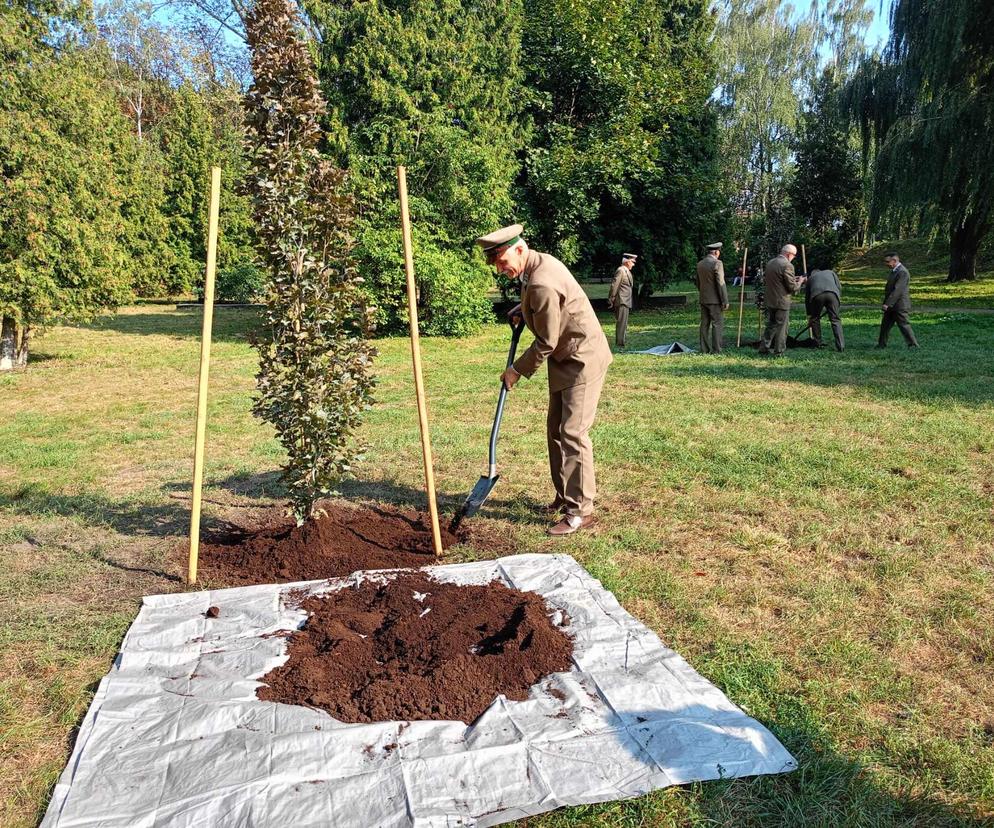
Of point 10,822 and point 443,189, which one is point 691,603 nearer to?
point 10,822

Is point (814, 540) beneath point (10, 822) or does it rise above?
above

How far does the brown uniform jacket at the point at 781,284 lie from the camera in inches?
497

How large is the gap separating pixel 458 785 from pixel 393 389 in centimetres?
869

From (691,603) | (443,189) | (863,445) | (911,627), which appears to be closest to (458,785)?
(691,603)

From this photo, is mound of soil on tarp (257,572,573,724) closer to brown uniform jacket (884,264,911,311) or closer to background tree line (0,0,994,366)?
background tree line (0,0,994,366)

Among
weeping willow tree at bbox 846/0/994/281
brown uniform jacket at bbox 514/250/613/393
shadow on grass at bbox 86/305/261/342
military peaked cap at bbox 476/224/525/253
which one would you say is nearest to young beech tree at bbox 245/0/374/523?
military peaked cap at bbox 476/224/525/253

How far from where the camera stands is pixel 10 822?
2.59 m

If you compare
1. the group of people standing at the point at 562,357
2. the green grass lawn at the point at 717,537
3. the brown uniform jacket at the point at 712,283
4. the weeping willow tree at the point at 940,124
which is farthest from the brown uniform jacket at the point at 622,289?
the group of people standing at the point at 562,357

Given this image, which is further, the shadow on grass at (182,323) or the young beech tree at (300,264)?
the shadow on grass at (182,323)

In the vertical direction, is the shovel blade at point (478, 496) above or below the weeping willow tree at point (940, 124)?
below

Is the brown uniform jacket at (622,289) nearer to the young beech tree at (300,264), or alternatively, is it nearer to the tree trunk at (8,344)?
the tree trunk at (8,344)

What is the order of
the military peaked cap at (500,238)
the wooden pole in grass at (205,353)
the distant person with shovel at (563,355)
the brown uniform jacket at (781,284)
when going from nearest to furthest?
the wooden pole in grass at (205,353), the military peaked cap at (500,238), the distant person with shovel at (563,355), the brown uniform jacket at (781,284)

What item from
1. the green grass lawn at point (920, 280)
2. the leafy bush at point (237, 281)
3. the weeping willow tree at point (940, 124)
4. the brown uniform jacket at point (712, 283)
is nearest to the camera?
the brown uniform jacket at point (712, 283)

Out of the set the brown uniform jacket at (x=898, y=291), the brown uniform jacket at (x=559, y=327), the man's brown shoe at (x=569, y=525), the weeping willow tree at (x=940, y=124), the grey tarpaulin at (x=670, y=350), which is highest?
the weeping willow tree at (x=940, y=124)
